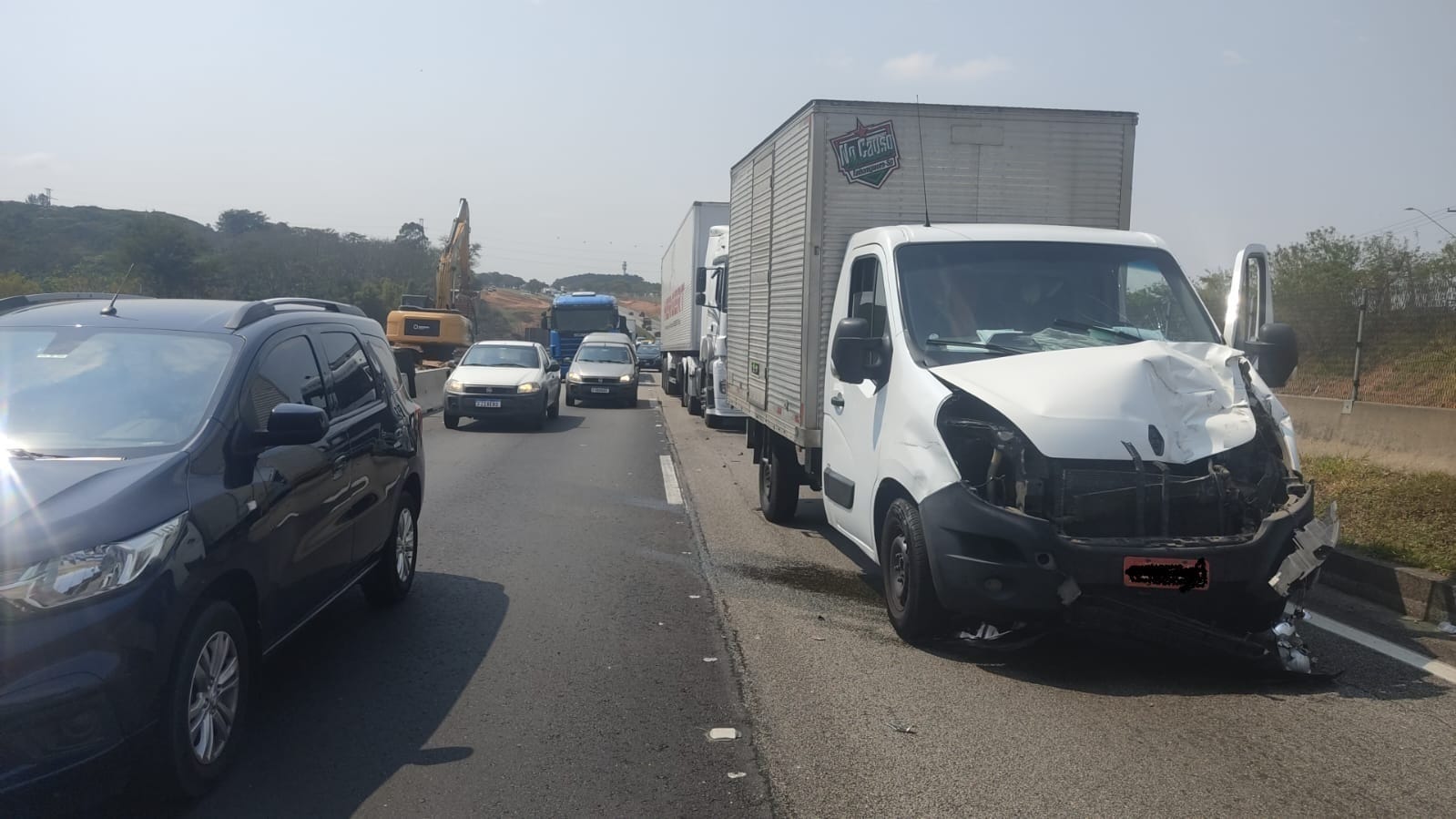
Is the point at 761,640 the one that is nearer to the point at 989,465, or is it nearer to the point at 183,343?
the point at 989,465

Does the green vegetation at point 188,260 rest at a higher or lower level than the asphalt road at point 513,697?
higher

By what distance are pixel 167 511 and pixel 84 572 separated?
1.33 ft

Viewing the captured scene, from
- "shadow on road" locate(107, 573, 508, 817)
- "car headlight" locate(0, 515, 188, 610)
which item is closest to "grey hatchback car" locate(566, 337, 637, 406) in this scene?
"shadow on road" locate(107, 573, 508, 817)

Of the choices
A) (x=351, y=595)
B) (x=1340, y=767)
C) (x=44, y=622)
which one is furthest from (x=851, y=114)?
(x=44, y=622)

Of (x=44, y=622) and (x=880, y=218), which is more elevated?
(x=880, y=218)

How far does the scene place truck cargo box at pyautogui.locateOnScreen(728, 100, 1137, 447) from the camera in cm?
825

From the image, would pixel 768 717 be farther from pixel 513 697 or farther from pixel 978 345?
pixel 978 345

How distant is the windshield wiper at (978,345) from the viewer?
6.38m

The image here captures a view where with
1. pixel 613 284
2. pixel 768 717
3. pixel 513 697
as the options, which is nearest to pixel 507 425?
pixel 513 697

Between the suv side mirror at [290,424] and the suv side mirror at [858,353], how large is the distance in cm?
300

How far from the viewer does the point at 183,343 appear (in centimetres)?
501

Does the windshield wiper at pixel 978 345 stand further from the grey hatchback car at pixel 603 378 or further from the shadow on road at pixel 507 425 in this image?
the grey hatchback car at pixel 603 378

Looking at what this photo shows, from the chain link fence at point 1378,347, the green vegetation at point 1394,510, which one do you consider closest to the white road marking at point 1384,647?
the green vegetation at point 1394,510

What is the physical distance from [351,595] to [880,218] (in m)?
4.54
